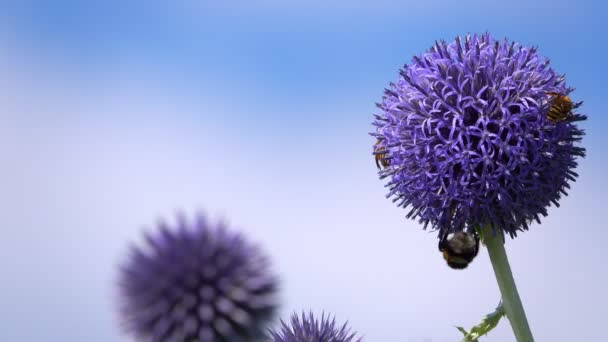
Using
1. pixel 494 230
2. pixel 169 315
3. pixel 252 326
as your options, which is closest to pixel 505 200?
pixel 494 230

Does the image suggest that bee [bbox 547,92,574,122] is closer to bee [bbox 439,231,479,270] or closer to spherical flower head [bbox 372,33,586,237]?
spherical flower head [bbox 372,33,586,237]

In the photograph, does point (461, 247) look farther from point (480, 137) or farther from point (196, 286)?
point (196, 286)

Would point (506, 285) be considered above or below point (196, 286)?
above

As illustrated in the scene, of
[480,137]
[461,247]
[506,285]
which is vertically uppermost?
[480,137]

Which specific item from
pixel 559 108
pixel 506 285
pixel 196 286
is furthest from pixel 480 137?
pixel 196 286

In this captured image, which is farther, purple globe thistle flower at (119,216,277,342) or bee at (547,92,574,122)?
bee at (547,92,574,122)

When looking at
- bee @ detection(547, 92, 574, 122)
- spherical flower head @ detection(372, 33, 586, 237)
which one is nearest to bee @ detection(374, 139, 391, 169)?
spherical flower head @ detection(372, 33, 586, 237)

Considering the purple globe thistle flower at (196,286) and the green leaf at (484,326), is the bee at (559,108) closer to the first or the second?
the green leaf at (484,326)
